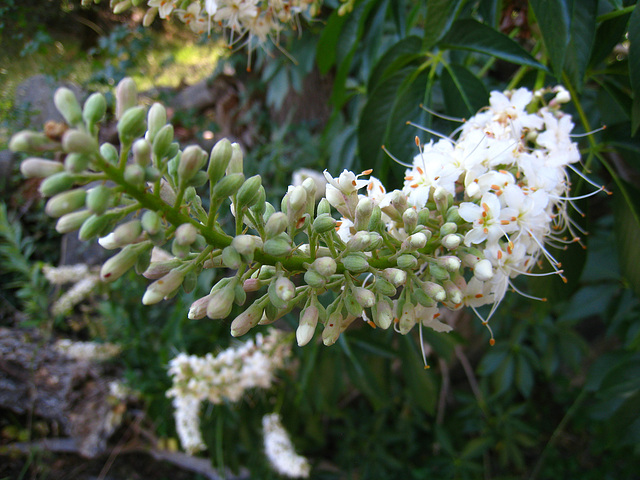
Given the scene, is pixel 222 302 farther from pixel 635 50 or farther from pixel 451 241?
pixel 635 50

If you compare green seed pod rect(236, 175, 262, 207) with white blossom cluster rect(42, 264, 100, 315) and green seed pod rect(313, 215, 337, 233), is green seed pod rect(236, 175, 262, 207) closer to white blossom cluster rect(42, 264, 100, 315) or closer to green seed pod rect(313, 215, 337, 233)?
green seed pod rect(313, 215, 337, 233)

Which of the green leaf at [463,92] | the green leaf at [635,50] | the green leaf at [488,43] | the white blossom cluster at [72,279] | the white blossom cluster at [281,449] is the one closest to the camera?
the green leaf at [635,50]

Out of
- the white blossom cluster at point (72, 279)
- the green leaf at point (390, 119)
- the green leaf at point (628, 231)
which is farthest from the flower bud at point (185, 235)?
the white blossom cluster at point (72, 279)

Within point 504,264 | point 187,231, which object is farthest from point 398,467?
point 187,231

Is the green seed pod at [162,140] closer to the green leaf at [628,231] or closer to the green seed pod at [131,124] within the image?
the green seed pod at [131,124]

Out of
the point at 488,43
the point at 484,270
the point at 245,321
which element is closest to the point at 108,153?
the point at 245,321
